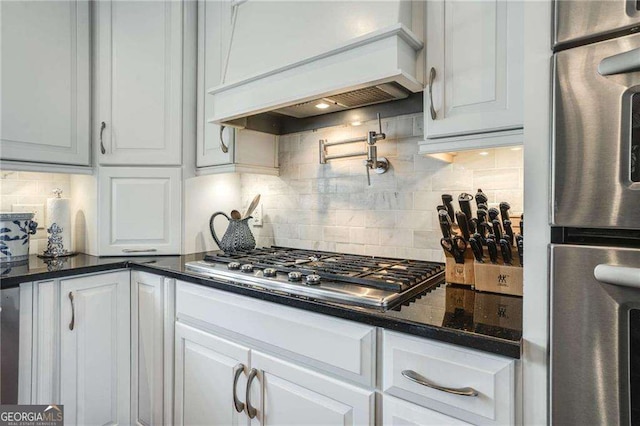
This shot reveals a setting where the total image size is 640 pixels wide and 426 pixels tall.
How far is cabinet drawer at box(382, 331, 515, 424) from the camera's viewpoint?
0.78 metres

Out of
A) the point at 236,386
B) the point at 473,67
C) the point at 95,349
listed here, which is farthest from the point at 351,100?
the point at 95,349

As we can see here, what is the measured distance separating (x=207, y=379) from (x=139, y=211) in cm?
104

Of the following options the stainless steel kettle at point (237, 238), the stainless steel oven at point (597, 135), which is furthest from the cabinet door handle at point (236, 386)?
the stainless steel oven at point (597, 135)

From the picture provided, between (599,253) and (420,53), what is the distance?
0.90 metres

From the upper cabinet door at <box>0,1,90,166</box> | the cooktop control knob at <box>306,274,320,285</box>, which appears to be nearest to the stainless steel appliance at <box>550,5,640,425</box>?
the cooktop control knob at <box>306,274,320,285</box>

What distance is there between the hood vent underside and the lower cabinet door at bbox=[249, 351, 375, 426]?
1.04 m

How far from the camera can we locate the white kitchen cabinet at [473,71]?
3.49ft

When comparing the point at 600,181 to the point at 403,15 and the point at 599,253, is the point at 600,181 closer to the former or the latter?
the point at 599,253

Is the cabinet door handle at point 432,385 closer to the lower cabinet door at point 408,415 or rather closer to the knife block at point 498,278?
the lower cabinet door at point 408,415

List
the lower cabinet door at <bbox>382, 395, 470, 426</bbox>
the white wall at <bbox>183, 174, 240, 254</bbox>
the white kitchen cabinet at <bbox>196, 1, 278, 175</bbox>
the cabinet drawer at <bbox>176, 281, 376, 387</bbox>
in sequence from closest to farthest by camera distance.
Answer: the lower cabinet door at <bbox>382, 395, 470, 426</bbox> < the cabinet drawer at <bbox>176, 281, 376, 387</bbox> < the white kitchen cabinet at <bbox>196, 1, 278, 175</bbox> < the white wall at <bbox>183, 174, 240, 254</bbox>

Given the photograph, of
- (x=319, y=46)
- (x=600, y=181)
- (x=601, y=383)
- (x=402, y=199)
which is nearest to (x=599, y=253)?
(x=600, y=181)

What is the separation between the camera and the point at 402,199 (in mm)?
1640

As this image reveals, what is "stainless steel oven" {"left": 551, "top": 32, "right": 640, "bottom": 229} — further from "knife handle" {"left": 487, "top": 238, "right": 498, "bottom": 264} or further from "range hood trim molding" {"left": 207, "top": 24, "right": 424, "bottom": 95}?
"range hood trim molding" {"left": 207, "top": 24, "right": 424, "bottom": 95}

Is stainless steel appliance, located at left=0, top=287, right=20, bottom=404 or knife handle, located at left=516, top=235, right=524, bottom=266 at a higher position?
knife handle, located at left=516, top=235, right=524, bottom=266
